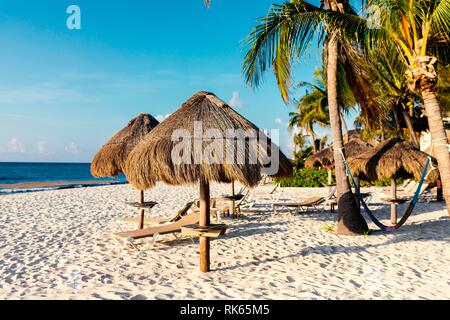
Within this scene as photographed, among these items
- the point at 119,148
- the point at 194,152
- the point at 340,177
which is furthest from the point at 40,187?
the point at 194,152

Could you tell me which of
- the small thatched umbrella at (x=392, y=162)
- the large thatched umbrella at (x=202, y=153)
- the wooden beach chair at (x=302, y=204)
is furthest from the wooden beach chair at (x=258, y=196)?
the large thatched umbrella at (x=202, y=153)

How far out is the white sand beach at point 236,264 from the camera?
451cm

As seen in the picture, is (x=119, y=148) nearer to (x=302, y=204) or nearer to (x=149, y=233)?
(x=149, y=233)

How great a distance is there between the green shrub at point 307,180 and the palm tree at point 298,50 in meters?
13.9

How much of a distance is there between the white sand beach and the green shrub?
1240 centimetres

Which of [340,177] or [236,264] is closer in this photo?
[236,264]

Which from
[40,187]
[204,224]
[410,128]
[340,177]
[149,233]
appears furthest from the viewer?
[40,187]

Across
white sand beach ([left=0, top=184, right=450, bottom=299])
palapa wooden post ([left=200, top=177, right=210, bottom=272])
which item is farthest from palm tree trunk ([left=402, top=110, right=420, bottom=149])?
palapa wooden post ([left=200, top=177, right=210, bottom=272])

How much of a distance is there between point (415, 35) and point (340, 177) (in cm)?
318

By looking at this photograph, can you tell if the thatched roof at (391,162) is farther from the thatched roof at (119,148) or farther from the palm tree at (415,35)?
the thatched roof at (119,148)

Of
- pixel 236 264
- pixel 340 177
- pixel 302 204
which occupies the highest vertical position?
pixel 340 177

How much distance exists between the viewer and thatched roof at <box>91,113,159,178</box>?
26.9 ft

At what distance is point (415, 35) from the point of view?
580cm

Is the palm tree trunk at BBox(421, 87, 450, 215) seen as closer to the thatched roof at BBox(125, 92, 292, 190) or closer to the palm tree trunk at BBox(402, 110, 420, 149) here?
the thatched roof at BBox(125, 92, 292, 190)
